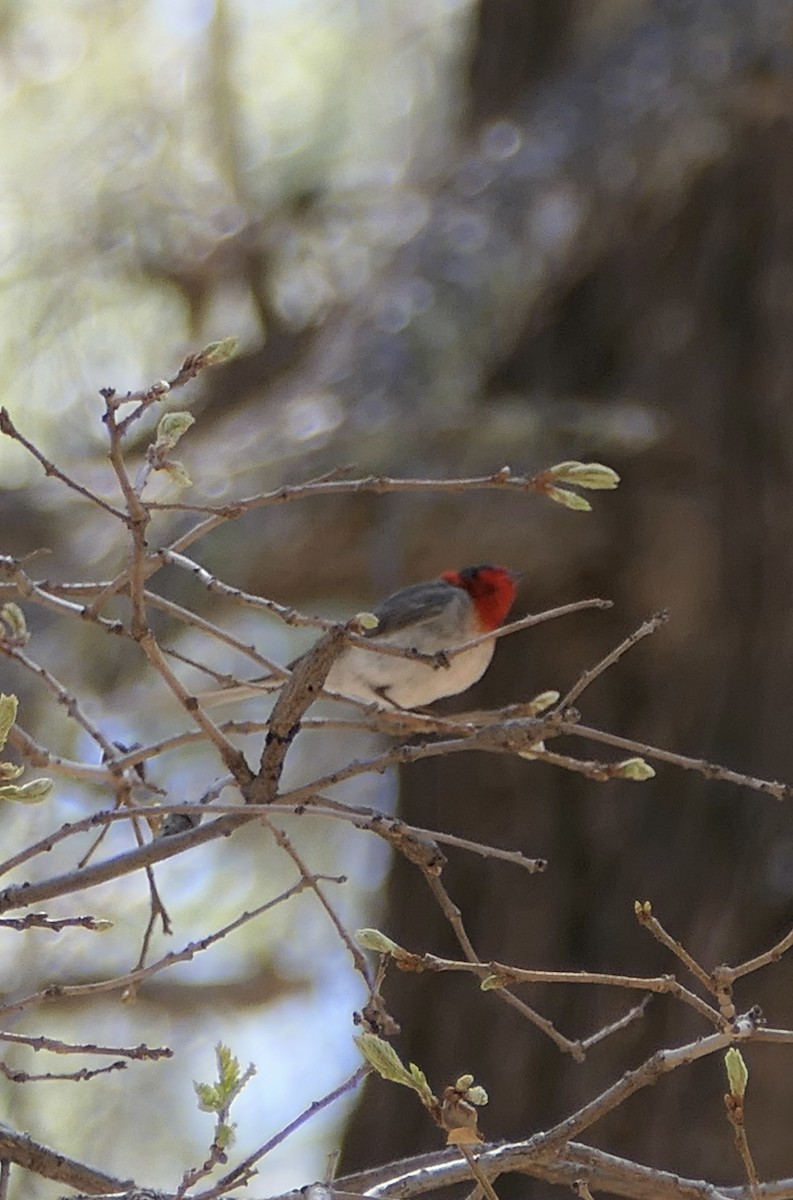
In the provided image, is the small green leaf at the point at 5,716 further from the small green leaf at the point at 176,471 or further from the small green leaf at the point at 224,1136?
the small green leaf at the point at 224,1136

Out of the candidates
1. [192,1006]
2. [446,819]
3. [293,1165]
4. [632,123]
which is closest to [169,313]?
[632,123]

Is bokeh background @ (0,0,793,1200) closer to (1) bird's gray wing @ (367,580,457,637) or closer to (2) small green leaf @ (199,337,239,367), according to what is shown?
(1) bird's gray wing @ (367,580,457,637)

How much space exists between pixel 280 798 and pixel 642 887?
337 cm

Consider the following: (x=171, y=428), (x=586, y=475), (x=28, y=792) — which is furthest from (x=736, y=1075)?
(x=171, y=428)

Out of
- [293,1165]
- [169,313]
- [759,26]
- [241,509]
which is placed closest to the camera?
[241,509]

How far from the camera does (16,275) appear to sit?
7.02 meters

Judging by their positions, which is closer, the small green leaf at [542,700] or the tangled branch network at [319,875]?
the tangled branch network at [319,875]

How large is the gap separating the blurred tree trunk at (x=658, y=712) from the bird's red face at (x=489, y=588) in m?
0.76

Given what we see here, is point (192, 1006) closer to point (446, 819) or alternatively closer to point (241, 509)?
point (446, 819)

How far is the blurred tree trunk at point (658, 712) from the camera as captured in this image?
5.13 m

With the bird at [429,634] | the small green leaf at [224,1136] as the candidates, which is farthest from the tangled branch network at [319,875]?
the bird at [429,634]

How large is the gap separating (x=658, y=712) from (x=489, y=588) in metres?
1.04

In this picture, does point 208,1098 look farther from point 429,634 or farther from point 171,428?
point 429,634

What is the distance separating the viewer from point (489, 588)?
4.95m
